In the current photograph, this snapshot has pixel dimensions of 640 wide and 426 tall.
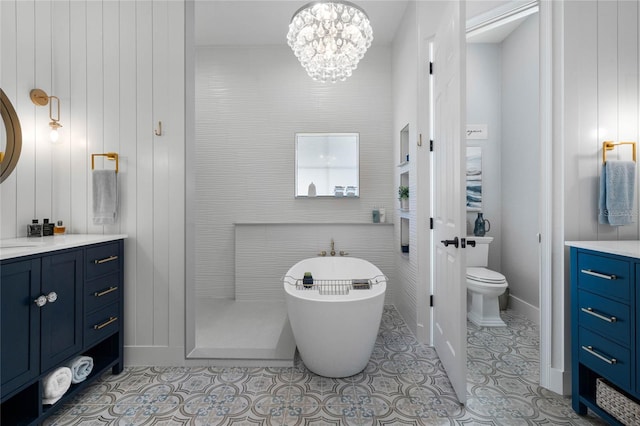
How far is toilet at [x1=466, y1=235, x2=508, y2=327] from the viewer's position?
2562 millimetres

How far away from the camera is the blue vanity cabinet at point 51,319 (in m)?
1.26

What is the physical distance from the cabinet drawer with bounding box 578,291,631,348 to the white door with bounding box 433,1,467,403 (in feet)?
1.92

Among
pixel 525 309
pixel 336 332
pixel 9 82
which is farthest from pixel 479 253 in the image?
pixel 9 82

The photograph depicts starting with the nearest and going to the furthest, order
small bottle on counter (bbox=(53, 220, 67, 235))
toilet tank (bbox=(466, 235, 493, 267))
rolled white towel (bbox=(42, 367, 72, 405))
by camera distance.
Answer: rolled white towel (bbox=(42, 367, 72, 405)) < small bottle on counter (bbox=(53, 220, 67, 235)) < toilet tank (bbox=(466, 235, 493, 267))

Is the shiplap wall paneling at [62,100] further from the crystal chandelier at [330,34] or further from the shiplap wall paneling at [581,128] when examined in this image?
the shiplap wall paneling at [581,128]

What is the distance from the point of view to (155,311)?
2.03 m

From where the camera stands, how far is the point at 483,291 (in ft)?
8.45

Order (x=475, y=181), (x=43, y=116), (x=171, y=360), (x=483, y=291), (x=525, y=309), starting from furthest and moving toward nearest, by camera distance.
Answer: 1. (x=475, y=181)
2. (x=525, y=309)
3. (x=483, y=291)
4. (x=171, y=360)
5. (x=43, y=116)

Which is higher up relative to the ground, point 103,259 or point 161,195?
point 161,195

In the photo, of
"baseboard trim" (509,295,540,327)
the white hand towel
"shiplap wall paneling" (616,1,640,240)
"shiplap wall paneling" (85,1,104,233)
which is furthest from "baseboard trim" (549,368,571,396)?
"shiplap wall paneling" (85,1,104,233)

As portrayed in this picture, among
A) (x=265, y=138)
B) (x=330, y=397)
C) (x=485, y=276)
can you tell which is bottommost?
(x=330, y=397)

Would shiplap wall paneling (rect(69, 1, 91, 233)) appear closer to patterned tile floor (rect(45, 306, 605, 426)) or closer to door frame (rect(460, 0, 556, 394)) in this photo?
patterned tile floor (rect(45, 306, 605, 426))

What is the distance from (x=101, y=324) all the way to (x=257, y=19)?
304 centimetres

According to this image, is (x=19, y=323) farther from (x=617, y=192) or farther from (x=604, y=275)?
(x=617, y=192)
